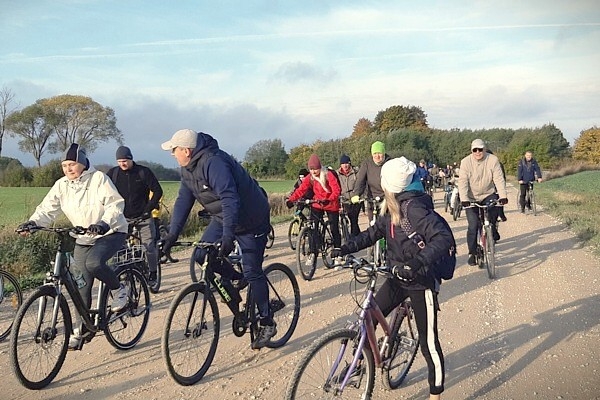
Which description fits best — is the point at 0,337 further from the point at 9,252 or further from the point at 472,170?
the point at 472,170

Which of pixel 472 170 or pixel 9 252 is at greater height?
pixel 472 170

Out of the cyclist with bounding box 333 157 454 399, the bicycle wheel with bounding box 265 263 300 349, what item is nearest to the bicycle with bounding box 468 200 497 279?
the bicycle wheel with bounding box 265 263 300 349

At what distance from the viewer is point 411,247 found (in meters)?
3.87

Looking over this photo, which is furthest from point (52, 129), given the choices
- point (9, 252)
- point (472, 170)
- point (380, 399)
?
point (380, 399)

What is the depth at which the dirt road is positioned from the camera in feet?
14.4

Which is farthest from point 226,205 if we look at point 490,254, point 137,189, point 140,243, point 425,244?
point 490,254

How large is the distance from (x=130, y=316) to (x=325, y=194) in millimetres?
4213

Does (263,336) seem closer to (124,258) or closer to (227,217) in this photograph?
(227,217)

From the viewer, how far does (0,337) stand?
580 centimetres

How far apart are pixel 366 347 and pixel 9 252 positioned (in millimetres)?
8543

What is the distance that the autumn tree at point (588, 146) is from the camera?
215 feet

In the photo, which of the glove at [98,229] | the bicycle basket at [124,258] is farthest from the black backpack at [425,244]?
the bicycle basket at [124,258]

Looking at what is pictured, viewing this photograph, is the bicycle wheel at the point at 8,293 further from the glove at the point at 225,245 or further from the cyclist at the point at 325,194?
the cyclist at the point at 325,194

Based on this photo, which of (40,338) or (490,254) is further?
(490,254)
